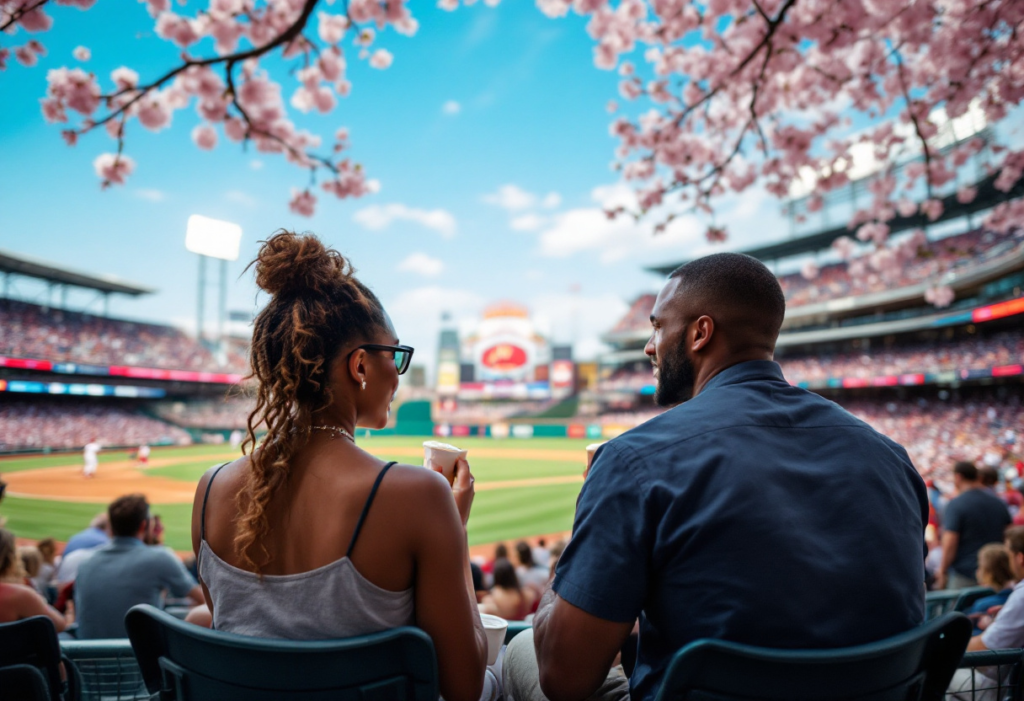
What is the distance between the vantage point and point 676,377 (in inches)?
70.7

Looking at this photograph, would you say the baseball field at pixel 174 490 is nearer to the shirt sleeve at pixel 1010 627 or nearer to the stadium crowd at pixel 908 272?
the shirt sleeve at pixel 1010 627

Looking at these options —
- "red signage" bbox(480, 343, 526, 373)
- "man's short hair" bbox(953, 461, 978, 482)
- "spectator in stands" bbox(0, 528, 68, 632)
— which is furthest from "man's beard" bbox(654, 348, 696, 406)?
"red signage" bbox(480, 343, 526, 373)

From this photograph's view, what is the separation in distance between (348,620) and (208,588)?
466 mm

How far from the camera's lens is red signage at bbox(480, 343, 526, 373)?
173 ft

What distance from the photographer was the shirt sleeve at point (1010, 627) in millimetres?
2551

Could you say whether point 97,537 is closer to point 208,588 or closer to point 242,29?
point 242,29

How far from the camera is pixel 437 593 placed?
136cm

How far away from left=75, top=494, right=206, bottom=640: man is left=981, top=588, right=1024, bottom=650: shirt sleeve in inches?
194

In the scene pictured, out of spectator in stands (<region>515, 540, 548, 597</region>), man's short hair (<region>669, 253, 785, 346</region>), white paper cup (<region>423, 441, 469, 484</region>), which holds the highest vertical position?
man's short hair (<region>669, 253, 785, 346</region>)

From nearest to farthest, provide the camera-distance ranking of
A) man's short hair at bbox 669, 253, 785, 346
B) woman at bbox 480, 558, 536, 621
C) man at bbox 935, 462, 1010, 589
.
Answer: man's short hair at bbox 669, 253, 785, 346 < man at bbox 935, 462, 1010, 589 < woman at bbox 480, 558, 536, 621

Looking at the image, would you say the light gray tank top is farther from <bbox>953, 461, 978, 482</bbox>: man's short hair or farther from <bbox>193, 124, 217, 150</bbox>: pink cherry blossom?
<bbox>193, 124, 217, 150</bbox>: pink cherry blossom

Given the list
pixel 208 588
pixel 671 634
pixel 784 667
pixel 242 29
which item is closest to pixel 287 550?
pixel 208 588

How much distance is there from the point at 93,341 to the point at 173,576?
1576 inches

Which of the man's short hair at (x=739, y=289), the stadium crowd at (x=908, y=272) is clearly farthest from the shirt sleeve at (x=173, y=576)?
the stadium crowd at (x=908, y=272)
